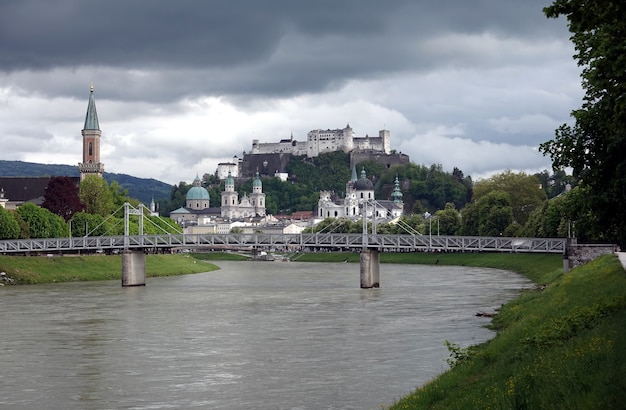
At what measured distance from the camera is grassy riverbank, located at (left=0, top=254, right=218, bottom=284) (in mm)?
87188

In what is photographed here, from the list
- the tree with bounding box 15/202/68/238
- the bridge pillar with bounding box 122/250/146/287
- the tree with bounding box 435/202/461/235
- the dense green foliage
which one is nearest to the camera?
the dense green foliage

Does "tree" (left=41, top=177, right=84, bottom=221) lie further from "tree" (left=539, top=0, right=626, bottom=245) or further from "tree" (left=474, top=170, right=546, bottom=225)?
"tree" (left=539, top=0, right=626, bottom=245)

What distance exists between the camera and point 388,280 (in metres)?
92.5

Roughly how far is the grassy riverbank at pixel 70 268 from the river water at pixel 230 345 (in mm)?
10353

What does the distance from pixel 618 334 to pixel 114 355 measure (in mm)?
21251

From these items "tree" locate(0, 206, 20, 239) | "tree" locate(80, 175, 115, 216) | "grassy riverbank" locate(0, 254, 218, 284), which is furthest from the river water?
"tree" locate(80, 175, 115, 216)

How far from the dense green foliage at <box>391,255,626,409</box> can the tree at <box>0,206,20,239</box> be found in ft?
242

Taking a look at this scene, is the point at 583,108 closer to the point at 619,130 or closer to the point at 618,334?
the point at 619,130

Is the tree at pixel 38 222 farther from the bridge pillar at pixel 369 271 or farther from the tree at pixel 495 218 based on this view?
the tree at pixel 495 218

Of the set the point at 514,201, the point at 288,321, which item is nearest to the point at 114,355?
the point at 288,321

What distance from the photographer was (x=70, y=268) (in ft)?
314

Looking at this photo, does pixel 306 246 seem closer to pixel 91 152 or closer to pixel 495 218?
pixel 495 218

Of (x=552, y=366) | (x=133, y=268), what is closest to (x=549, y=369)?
(x=552, y=366)

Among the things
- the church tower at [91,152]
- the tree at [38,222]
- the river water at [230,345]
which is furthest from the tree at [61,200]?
the church tower at [91,152]
